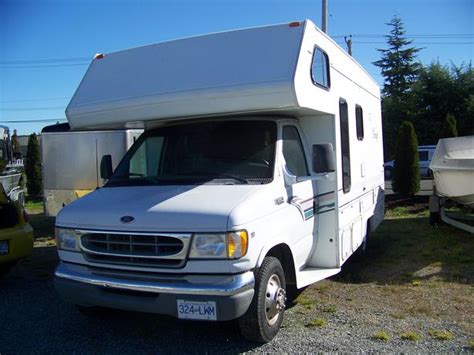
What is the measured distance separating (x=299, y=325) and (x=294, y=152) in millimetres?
1758

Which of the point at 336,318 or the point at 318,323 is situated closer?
the point at 318,323

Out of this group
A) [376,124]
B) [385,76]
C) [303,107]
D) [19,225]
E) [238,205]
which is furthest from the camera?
[385,76]

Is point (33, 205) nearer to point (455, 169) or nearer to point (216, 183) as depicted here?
point (455, 169)

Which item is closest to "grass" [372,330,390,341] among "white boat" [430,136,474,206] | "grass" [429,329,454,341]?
"grass" [429,329,454,341]

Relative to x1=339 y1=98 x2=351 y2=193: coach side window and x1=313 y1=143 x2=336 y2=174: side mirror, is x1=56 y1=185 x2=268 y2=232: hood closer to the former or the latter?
x1=313 y1=143 x2=336 y2=174: side mirror

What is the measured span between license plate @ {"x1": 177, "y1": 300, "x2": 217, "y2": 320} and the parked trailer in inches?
265

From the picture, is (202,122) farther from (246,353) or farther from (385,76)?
(385,76)

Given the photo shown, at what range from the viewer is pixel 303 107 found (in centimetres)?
440

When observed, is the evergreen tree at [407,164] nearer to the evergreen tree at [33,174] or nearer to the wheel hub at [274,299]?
the wheel hub at [274,299]

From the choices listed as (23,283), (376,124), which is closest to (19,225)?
(23,283)

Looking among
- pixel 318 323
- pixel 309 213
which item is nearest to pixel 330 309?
pixel 318 323

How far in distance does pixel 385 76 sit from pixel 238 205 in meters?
35.6

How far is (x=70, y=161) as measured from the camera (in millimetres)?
10266

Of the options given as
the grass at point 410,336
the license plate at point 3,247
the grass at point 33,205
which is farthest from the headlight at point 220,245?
the grass at point 33,205
